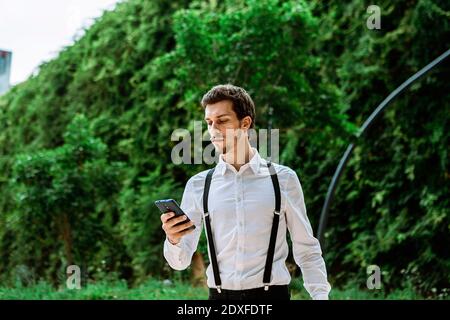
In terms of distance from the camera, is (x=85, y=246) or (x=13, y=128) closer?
(x=85, y=246)

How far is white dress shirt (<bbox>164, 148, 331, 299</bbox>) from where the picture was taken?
172 cm

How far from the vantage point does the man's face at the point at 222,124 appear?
1.76m

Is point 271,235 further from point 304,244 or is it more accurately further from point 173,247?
point 173,247

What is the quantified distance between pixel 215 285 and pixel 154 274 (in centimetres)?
733

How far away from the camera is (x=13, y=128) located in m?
12.0

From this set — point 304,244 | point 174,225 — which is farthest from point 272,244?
point 174,225

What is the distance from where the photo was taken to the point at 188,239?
1.84 m

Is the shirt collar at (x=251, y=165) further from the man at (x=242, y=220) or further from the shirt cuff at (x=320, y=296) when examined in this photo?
the shirt cuff at (x=320, y=296)

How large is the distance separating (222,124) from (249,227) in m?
0.26
